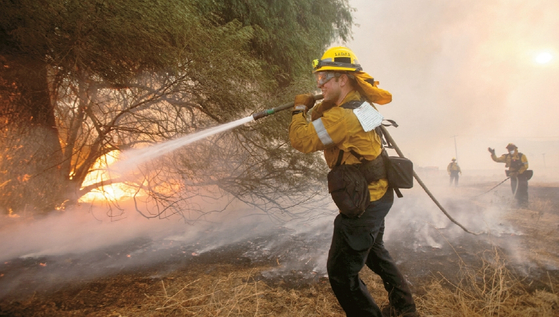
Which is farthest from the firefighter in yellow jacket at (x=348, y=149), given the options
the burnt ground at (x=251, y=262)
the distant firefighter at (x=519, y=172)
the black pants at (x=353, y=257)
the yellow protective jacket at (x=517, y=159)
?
the yellow protective jacket at (x=517, y=159)

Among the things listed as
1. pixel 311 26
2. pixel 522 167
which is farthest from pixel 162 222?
pixel 522 167

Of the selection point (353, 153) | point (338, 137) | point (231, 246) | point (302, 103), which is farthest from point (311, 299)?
point (231, 246)

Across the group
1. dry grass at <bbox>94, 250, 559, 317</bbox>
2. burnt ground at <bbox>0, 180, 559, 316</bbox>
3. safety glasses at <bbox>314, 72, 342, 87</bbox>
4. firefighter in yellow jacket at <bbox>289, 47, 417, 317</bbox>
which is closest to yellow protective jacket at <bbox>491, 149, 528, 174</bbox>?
burnt ground at <bbox>0, 180, 559, 316</bbox>

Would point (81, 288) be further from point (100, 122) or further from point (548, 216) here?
point (548, 216)

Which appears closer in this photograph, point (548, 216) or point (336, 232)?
point (336, 232)

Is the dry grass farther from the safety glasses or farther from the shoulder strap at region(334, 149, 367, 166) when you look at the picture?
the safety glasses

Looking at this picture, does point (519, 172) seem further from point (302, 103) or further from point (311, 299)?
point (302, 103)

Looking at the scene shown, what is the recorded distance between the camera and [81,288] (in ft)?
9.27

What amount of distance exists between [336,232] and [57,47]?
4.06 meters

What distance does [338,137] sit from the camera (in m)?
1.91

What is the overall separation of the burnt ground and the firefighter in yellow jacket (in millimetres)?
1107

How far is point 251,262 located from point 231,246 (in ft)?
2.62

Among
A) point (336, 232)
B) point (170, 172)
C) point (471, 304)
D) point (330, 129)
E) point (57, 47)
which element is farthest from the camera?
point (170, 172)

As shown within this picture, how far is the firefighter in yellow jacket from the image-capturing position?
1930 millimetres
